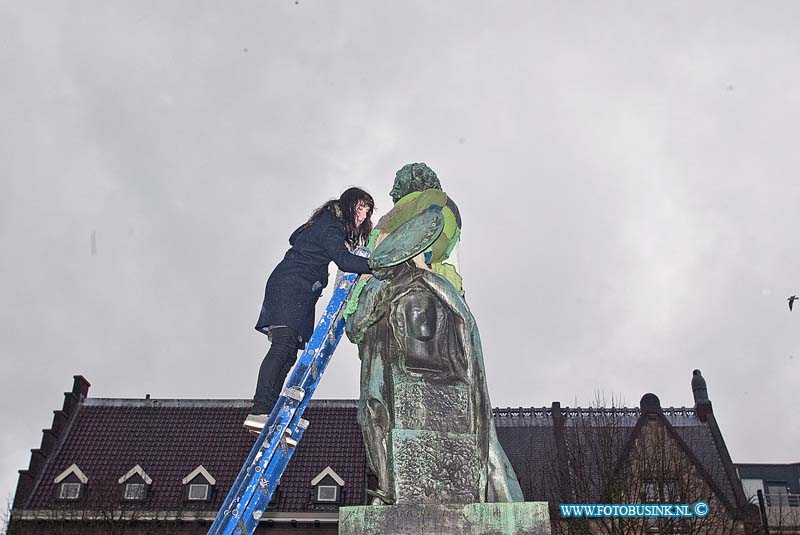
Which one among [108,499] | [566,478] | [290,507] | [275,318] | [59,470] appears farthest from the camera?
[59,470]

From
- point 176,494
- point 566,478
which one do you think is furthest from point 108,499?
point 566,478

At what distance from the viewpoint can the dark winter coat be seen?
23.3 feet

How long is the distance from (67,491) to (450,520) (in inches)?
1302

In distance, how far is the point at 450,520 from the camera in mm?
5629

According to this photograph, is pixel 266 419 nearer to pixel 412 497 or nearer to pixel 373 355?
pixel 373 355

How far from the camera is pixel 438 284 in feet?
21.6

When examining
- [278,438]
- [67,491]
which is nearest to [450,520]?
[278,438]

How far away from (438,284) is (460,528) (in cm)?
190

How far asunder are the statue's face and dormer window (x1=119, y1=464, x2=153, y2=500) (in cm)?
3017

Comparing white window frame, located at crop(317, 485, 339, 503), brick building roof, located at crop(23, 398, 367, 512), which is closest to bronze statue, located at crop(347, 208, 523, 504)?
brick building roof, located at crop(23, 398, 367, 512)

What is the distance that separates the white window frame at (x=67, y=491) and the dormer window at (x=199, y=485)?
4274 millimetres

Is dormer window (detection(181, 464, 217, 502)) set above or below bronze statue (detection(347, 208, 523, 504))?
above

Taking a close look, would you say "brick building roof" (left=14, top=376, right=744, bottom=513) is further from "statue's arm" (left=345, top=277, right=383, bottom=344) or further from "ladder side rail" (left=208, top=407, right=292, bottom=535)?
"ladder side rail" (left=208, top=407, right=292, bottom=535)

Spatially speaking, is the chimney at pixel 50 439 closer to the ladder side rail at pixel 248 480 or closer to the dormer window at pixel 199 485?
the dormer window at pixel 199 485
